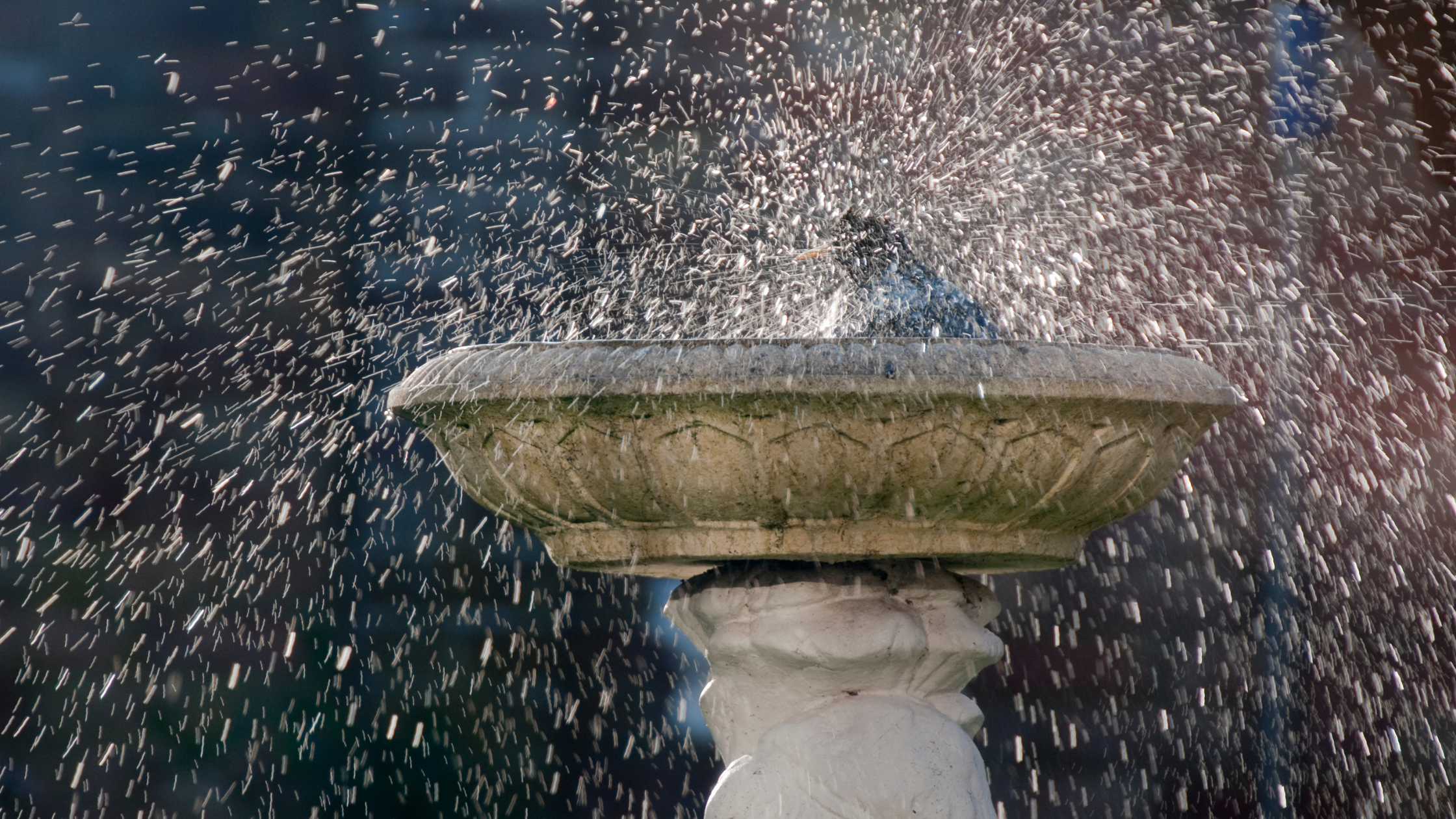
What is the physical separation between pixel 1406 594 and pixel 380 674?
2.83m

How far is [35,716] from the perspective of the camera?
11.6ft

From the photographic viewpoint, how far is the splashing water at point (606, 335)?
3.35 metres

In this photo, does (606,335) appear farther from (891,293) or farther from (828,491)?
(828,491)

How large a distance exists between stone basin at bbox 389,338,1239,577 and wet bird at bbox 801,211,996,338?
37 cm

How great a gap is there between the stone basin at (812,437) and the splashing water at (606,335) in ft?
5.19

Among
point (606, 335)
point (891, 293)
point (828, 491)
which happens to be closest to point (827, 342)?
point (828, 491)

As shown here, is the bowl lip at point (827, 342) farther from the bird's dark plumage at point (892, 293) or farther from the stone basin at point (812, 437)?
the bird's dark plumage at point (892, 293)

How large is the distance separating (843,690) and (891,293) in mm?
598

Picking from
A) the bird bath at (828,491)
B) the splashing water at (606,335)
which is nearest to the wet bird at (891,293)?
the bird bath at (828,491)

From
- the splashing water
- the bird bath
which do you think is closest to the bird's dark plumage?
the bird bath

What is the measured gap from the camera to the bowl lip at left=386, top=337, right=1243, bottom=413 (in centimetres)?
138

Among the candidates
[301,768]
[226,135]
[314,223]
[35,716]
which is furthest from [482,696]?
[226,135]

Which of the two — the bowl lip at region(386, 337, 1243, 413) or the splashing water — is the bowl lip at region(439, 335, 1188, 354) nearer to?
the bowl lip at region(386, 337, 1243, 413)

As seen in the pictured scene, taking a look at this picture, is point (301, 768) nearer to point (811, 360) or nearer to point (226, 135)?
point (226, 135)
